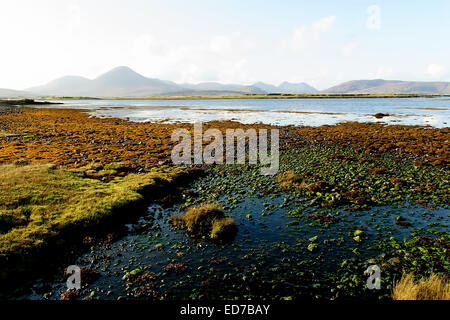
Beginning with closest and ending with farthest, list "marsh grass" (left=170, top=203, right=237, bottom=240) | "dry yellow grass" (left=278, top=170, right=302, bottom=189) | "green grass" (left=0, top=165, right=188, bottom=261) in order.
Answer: "green grass" (left=0, top=165, right=188, bottom=261) < "marsh grass" (left=170, top=203, right=237, bottom=240) < "dry yellow grass" (left=278, top=170, right=302, bottom=189)

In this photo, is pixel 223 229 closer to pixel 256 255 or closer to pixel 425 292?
pixel 256 255

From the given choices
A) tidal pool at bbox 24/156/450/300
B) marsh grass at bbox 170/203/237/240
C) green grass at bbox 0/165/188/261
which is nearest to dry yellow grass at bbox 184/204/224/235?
marsh grass at bbox 170/203/237/240

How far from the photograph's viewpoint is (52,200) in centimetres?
2034

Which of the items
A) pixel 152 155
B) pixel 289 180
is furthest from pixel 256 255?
pixel 152 155

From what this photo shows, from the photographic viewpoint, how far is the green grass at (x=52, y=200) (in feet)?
51.0

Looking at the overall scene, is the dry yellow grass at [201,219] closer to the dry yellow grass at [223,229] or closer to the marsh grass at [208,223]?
the marsh grass at [208,223]

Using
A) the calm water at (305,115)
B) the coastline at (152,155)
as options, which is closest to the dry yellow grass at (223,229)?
the coastline at (152,155)

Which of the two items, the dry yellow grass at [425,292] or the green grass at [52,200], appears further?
the green grass at [52,200]

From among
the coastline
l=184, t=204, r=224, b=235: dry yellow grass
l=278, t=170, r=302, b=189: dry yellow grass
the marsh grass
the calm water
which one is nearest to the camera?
the marsh grass

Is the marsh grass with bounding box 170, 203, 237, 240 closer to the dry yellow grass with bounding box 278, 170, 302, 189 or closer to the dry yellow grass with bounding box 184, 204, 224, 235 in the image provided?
the dry yellow grass with bounding box 184, 204, 224, 235

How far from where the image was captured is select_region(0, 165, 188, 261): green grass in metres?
15.5
